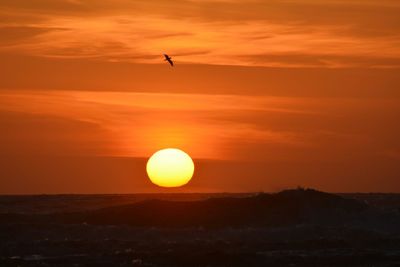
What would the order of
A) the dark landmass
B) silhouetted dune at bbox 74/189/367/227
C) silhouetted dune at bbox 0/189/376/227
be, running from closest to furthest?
the dark landmass < silhouetted dune at bbox 0/189/376/227 < silhouetted dune at bbox 74/189/367/227

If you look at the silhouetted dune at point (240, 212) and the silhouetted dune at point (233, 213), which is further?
the silhouetted dune at point (240, 212)

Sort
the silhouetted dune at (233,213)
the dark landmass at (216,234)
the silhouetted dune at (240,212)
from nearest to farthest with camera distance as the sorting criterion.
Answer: the dark landmass at (216,234) → the silhouetted dune at (233,213) → the silhouetted dune at (240,212)

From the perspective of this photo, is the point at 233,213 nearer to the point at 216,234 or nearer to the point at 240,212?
the point at 240,212

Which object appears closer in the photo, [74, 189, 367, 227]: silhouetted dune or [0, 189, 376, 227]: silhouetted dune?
[0, 189, 376, 227]: silhouetted dune

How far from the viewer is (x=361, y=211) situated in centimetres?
6056

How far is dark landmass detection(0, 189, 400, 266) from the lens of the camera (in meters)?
37.2

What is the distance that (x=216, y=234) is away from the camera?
158 ft

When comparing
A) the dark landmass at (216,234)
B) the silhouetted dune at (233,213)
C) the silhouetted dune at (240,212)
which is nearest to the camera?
the dark landmass at (216,234)

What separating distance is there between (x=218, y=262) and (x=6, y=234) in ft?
46.4

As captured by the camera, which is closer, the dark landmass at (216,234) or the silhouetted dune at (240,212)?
the dark landmass at (216,234)

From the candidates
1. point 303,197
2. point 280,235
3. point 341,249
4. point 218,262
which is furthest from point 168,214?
point 218,262

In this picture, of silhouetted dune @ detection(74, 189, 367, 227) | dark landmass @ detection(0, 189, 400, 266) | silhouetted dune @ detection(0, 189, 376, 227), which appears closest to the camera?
dark landmass @ detection(0, 189, 400, 266)

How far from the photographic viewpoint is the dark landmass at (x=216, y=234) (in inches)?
1467

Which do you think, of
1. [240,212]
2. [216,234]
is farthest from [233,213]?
[216,234]
